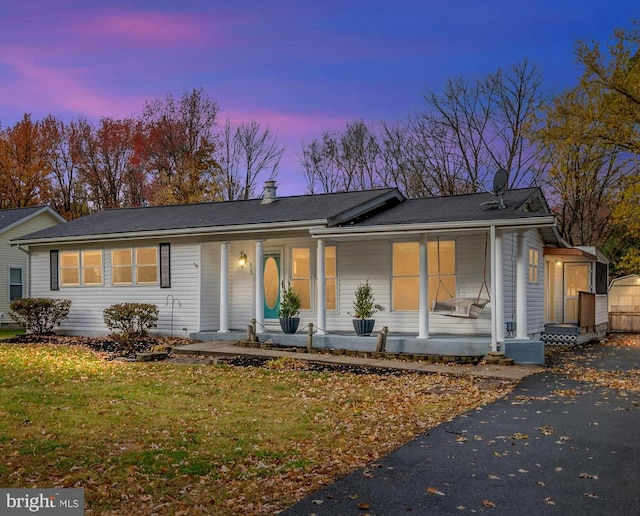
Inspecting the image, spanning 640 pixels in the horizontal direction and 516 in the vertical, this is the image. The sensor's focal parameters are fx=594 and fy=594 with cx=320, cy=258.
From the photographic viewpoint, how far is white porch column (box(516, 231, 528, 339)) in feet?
40.9

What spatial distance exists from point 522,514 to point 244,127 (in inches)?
1314

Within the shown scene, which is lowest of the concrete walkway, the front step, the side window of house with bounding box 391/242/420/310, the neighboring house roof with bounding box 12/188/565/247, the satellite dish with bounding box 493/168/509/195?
the concrete walkway

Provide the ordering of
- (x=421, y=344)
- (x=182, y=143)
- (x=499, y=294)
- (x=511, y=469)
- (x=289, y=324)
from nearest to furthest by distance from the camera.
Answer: (x=511, y=469)
(x=499, y=294)
(x=421, y=344)
(x=289, y=324)
(x=182, y=143)

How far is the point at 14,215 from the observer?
2580cm

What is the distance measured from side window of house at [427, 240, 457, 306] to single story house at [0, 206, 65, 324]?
17.9 m

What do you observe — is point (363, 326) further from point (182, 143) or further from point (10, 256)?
point (182, 143)

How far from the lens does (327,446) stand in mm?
5926

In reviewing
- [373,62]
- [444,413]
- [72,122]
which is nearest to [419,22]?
[373,62]

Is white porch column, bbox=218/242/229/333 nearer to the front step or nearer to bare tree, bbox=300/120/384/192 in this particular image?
the front step

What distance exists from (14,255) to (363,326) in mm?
17943

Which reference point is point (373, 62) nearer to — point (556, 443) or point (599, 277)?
point (599, 277)

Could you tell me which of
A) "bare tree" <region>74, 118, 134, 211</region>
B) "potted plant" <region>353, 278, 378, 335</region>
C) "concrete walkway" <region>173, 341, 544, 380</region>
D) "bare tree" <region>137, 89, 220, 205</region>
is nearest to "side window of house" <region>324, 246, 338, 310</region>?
"potted plant" <region>353, 278, 378, 335</region>

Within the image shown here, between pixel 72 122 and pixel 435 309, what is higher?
A: pixel 72 122

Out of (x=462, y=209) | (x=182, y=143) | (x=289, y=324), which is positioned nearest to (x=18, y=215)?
(x=182, y=143)
